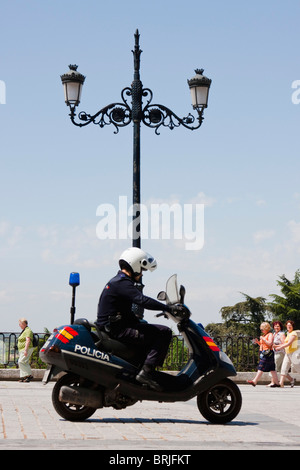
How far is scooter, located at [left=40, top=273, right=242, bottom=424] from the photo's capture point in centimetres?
885

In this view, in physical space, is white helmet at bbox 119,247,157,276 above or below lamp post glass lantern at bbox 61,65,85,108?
below

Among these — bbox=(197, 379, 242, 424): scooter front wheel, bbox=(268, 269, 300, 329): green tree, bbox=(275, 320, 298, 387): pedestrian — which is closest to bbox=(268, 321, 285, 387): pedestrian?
bbox=(275, 320, 298, 387): pedestrian

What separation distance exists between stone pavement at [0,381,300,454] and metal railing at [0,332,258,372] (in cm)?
598

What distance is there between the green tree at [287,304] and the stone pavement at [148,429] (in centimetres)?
3809

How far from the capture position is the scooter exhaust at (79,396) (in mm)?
8766

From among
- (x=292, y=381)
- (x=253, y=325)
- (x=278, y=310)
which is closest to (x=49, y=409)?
(x=292, y=381)

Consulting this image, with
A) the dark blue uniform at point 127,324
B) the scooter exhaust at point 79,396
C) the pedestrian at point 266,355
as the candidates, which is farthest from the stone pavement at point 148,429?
the pedestrian at point 266,355

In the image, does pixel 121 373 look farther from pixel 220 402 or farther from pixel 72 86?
pixel 72 86

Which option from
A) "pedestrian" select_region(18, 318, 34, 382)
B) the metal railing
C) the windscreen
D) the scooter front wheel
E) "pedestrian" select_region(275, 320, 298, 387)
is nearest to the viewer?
the windscreen

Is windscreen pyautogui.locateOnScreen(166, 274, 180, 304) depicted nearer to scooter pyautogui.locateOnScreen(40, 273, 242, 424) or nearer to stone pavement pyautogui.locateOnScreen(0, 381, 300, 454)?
scooter pyautogui.locateOnScreen(40, 273, 242, 424)

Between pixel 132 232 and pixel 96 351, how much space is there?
5.38 meters

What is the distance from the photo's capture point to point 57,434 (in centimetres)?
780

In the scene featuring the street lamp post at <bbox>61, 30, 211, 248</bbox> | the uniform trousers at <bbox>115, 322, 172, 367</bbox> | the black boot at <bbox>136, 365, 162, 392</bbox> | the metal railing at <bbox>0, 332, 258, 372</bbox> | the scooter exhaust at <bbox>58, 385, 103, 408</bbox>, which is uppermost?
the street lamp post at <bbox>61, 30, 211, 248</bbox>
